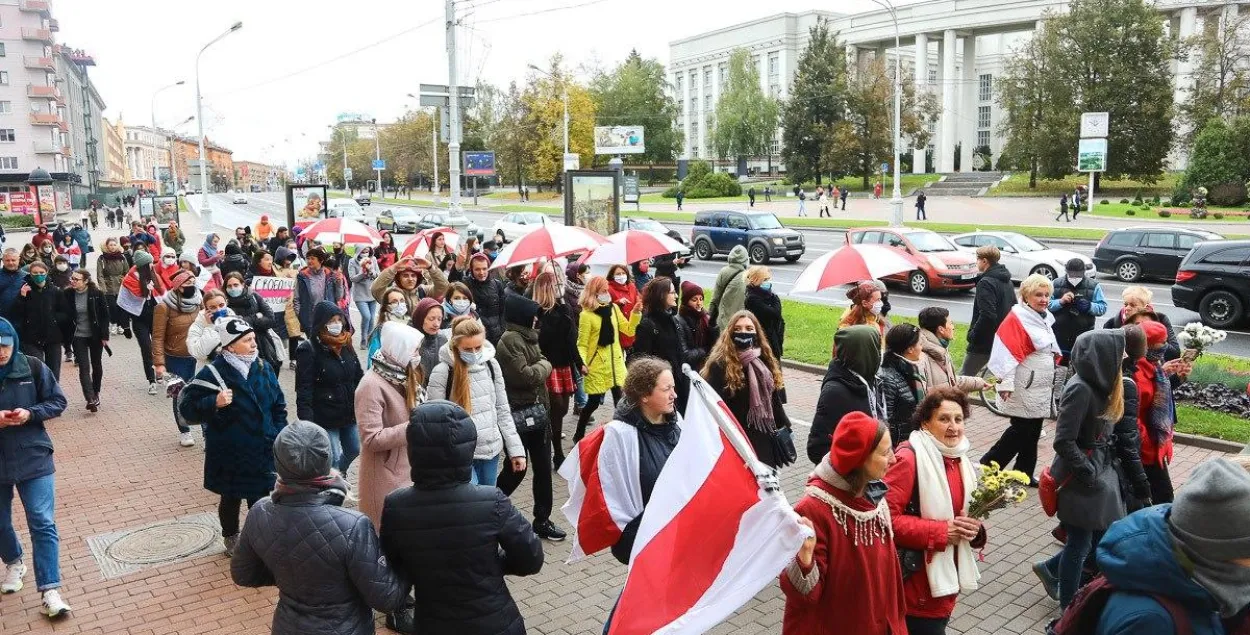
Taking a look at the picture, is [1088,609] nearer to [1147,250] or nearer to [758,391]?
[758,391]

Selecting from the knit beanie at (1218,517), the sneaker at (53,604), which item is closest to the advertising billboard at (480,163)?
the sneaker at (53,604)

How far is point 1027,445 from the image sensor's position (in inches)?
283

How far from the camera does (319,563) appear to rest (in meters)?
3.54

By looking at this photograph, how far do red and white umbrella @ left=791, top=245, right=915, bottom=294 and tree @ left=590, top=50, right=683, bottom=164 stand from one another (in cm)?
8147

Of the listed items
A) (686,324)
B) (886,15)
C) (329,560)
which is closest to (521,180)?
(886,15)

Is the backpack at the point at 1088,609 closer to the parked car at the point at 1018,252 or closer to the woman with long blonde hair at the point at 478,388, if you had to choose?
the woman with long blonde hair at the point at 478,388

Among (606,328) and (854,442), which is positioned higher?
(854,442)

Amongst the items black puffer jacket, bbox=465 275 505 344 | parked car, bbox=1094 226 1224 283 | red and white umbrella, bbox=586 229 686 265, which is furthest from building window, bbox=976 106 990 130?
black puffer jacket, bbox=465 275 505 344

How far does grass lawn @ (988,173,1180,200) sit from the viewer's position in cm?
5492

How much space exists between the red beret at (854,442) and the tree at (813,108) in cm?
6846

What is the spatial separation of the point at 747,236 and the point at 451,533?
2741 centimetres

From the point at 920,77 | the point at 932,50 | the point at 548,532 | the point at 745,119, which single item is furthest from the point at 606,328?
the point at 932,50

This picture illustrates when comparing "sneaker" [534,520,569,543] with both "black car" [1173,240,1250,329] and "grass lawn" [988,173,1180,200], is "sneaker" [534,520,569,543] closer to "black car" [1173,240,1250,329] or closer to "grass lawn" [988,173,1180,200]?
"black car" [1173,240,1250,329]

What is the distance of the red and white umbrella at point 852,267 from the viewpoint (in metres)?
8.29
